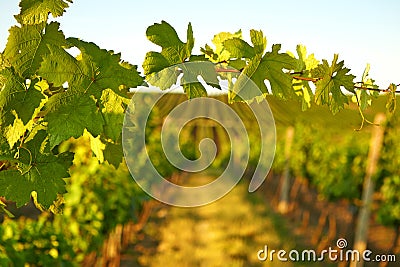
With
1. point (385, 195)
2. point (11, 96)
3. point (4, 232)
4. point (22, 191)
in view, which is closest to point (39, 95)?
point (11, 96)

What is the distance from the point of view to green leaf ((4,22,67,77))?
1.11 meters

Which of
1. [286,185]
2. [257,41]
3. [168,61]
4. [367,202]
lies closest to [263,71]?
[257,41]

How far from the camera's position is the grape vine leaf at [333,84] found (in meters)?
1.37

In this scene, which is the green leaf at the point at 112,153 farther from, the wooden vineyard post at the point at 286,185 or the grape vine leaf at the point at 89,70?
the wooden vineyard post at the point at 286,185

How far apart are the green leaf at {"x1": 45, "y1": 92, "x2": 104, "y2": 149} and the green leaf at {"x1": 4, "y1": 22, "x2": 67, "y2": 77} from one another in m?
0.10

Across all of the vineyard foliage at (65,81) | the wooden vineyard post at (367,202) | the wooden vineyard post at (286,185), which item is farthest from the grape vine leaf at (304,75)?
the wooden vineyard post at (286,185)

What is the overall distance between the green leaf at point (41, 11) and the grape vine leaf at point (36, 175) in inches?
10.4

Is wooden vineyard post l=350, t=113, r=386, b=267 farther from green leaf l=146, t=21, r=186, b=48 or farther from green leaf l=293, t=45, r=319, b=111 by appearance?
green leaf l=146, t=21, r=186, b=48

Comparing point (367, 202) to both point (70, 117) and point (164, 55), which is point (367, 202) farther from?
point (70, 117)

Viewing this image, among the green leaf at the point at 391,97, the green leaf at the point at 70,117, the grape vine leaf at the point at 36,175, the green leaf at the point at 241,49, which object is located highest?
the green leaf at the point at 391,97

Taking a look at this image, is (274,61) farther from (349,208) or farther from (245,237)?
(349,208)

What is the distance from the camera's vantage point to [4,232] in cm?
298

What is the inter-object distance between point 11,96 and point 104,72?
20 cm

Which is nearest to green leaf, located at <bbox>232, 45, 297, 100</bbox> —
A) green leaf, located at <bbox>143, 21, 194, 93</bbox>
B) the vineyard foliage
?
Answer: the vineyard foliage
